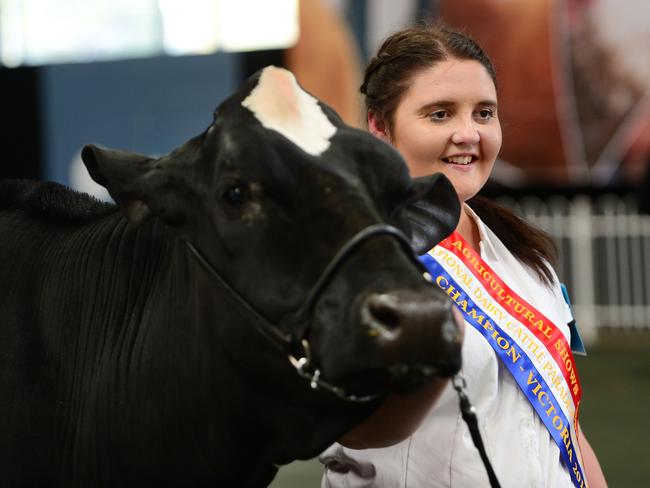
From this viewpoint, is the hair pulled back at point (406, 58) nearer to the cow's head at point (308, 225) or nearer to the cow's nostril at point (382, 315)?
the cow's head at point (308, 225)

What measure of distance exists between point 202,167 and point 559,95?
30.4 feet

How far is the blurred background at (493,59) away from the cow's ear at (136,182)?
7605mm

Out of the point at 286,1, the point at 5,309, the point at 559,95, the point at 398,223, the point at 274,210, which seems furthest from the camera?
the point at 286,1

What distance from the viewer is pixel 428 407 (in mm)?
2186

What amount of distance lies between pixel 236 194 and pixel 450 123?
0.79 m

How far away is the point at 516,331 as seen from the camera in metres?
2.73

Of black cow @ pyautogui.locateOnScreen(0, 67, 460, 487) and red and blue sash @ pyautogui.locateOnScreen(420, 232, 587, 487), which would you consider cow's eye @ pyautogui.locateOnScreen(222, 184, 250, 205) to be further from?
red and blue sash @ pyautogui.locateOnScreen(420, 232, 587, 487)

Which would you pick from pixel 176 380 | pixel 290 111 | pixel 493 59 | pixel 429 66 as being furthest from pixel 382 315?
pixel 493 59

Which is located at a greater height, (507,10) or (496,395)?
(507,10)

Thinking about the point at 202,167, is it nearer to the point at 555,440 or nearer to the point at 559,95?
the point at 555,440

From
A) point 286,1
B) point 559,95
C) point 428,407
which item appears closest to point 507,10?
point 559,95

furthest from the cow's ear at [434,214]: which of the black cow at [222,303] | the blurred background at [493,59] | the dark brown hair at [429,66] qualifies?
the blurred background at [493,59]

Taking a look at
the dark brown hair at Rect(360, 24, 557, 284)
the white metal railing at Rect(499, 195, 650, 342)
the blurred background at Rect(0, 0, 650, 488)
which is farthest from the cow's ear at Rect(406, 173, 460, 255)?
the white metal railing at Rect(499, 195, 650, 342)

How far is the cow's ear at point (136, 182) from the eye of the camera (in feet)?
→ 7.39
